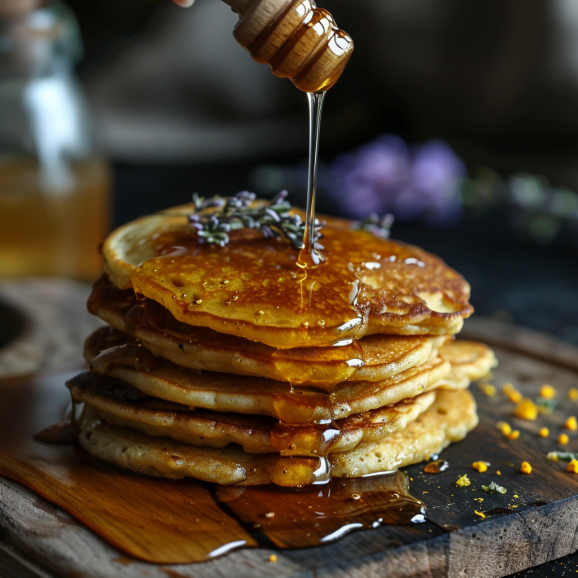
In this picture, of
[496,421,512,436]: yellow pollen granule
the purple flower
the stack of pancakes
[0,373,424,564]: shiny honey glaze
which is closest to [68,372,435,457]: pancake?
the stack of pancakes

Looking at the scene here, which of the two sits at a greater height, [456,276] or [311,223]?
[311,223]

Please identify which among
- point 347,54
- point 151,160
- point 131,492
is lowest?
point 151,160

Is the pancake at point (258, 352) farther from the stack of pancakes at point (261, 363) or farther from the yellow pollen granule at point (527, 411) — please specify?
the yellow pollen granule at point (527, 411)

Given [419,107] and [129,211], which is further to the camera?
[419,107]

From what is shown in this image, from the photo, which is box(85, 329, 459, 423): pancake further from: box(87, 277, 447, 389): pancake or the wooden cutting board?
the wooden cutting board

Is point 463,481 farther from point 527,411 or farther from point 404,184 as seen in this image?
point 404,184

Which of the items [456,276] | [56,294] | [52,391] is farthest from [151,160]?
[456,276]

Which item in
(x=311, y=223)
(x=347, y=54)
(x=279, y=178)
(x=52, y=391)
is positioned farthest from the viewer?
(x=279, y=178)

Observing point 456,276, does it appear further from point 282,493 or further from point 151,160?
point 151,160
